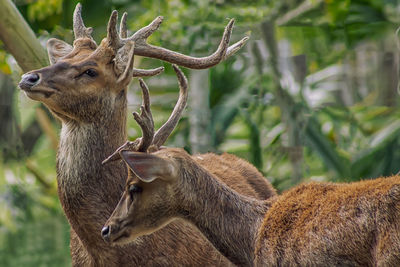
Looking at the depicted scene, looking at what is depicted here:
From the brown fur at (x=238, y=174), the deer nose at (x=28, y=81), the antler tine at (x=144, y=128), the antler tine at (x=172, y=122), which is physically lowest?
the brown fur at (x=238, y=174)

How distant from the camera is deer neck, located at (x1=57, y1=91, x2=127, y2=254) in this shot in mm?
5625

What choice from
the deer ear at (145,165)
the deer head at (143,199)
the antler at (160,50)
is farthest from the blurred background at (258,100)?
the deer ear at (145,165)

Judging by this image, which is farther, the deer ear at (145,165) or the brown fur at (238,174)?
the brown fur at (238,174)

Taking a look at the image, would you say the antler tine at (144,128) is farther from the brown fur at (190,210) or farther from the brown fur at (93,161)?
the brown fur at (93,161)

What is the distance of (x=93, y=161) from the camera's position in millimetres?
5730

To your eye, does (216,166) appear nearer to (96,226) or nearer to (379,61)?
(96,226)

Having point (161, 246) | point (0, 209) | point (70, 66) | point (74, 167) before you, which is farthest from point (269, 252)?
point (0, 209)

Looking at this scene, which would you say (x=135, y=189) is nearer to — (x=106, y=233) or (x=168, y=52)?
(x=106, y=233)

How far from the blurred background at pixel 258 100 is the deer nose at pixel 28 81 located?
549 centimetres

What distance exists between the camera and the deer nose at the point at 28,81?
5469 millimetres

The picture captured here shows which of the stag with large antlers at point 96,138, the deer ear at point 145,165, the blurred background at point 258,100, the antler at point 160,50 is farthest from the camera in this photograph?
the blurred background at point 258,100

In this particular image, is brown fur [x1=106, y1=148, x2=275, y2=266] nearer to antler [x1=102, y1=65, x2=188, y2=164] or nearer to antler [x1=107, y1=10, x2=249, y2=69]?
antler [x1=102, y1=65, x2=188, y2=164]

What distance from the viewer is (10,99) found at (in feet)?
44.1

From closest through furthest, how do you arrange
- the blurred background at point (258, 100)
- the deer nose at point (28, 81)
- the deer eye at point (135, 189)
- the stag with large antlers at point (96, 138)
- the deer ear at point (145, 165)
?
the deer ear at point (145, 165)
the deer eye at point (135, 189)
the deer nose at point (28, 81)
the stag with large antlers at point (96, 138)
the blurred background at point (258, 100)
